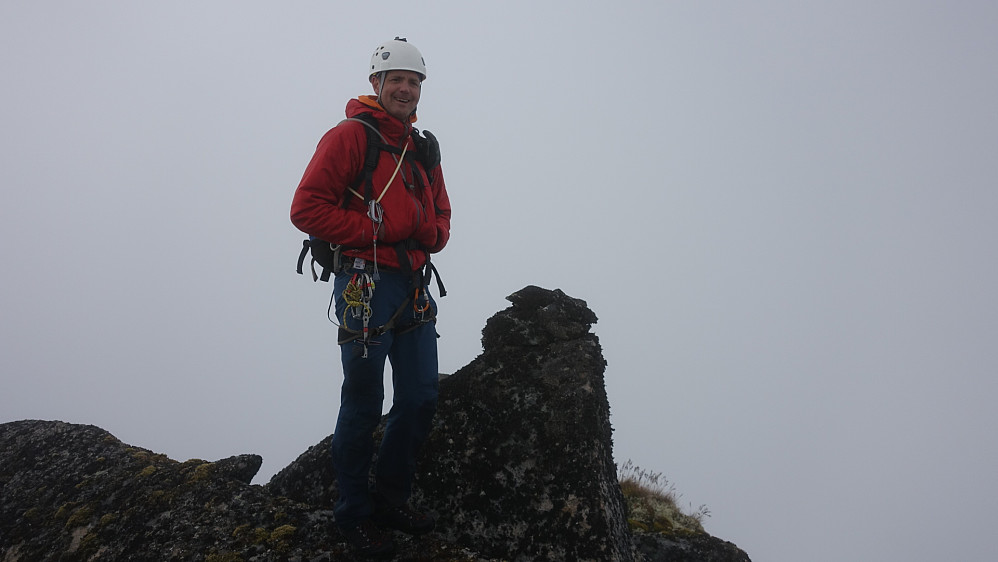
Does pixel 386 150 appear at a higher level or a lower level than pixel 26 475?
higher

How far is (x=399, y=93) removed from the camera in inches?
201

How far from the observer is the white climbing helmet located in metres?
5.10

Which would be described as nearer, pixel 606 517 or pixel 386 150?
pixel 606 517

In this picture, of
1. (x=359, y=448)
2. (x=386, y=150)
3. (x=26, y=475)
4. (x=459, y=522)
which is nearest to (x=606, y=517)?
(x=459, y=522)

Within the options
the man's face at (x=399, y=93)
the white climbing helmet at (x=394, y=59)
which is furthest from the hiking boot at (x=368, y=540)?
the white climbing helmet at (x=394, y=59)

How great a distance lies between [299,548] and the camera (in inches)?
170

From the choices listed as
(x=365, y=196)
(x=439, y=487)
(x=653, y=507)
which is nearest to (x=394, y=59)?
(x=365, y=196)

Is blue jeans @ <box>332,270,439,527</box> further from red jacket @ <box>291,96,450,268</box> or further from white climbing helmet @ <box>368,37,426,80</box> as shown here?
white climbing helmet @ <box>368,37,426,80</box>

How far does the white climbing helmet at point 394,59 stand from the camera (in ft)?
16.7

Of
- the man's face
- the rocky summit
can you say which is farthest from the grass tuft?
the man's face

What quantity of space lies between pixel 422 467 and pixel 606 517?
1673 mm

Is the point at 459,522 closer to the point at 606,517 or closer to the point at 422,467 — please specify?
the point at 422,467

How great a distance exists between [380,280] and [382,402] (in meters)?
0.98

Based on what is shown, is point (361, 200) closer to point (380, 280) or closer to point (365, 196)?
point (365, 196)
